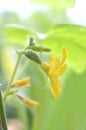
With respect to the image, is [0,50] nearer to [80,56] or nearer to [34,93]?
[34,93]

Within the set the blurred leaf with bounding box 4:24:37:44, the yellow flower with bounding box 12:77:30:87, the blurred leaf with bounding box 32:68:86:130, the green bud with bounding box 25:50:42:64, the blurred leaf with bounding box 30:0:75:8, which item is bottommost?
the blurred leaf with bounding box 32:68:86:130

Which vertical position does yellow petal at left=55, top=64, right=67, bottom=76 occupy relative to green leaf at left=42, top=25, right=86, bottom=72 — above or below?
below

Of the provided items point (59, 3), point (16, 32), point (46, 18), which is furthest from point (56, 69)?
point (46, 18)

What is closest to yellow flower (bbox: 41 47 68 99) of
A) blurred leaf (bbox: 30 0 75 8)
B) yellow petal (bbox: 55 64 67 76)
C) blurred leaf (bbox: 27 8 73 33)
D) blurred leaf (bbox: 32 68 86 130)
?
yellow petal (bbox: 55 64 67 76)

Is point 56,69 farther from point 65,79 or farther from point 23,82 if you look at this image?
point 65,79

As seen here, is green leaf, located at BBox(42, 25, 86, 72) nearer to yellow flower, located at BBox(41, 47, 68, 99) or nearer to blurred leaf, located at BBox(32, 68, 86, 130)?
blurred leaf, located at BBox(32, 68, 86, 130)

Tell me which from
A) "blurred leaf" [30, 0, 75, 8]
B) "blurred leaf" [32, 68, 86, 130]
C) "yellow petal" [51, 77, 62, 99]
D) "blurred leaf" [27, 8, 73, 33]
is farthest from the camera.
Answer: "blurred leaf" [27, 8, 73, 33]

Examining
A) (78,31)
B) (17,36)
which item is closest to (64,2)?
(78,31)
